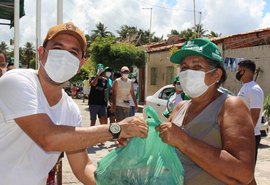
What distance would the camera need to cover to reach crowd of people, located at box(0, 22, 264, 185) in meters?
2.03

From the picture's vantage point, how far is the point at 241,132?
2027mm

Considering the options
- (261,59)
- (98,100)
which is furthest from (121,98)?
(261,59)

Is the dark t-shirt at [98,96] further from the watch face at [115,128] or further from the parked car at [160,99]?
the watch face at [115,128]

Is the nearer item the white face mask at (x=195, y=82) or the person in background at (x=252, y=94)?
the white face mask at (x=195, y=82)

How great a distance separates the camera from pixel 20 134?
2.16 meters

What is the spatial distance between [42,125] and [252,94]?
159 inches

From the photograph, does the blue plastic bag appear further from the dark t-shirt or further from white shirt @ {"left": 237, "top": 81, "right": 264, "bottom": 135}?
the dark t-shirt

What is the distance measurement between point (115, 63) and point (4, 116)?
2500 centimetres

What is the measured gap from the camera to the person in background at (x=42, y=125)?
2.08 metres

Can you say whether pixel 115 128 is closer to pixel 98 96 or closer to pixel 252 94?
pixel 252 94

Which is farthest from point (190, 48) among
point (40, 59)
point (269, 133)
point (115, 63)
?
point (115, 63)

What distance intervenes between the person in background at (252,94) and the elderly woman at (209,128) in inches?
128

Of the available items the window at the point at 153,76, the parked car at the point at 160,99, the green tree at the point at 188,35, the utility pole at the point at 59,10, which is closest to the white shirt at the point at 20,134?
the utility pole at the point at 59,10

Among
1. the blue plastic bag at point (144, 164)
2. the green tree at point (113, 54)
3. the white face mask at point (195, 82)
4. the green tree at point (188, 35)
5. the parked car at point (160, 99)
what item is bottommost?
the parked car at point (160, 99)
